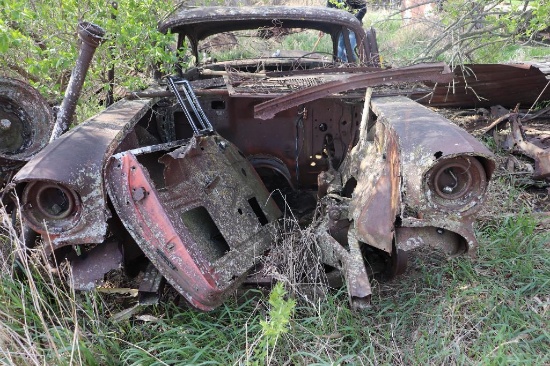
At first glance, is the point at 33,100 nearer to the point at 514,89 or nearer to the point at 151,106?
the point at 151,106

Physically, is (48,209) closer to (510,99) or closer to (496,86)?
(496,86)

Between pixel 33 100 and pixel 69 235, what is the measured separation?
120cm

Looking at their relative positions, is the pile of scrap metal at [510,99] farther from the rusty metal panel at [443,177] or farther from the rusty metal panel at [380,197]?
the rusty metal panel at [443,177]

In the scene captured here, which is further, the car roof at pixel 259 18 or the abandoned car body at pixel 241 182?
the car roof at pixel 259 18

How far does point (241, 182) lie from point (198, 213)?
0.37 metres

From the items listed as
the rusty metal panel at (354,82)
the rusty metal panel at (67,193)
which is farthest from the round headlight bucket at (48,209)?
the rusty metal panel at (354,82)

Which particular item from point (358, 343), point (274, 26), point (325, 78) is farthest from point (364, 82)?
point (274, 26)

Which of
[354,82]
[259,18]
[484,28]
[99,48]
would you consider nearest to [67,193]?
[354,82]

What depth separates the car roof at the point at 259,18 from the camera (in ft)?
11.8

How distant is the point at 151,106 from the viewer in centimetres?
288

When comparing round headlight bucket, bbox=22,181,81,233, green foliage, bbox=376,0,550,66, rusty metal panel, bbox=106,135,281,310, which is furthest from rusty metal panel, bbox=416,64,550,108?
round headlight bucket, bbox=22,181,81,233

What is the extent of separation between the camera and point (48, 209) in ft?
6.39

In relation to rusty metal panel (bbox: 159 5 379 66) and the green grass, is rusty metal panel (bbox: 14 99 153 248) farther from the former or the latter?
rusty metal panel (bbox: 159 5 379 66)

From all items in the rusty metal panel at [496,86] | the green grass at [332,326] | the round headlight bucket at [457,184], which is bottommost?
the green grass at [332,326]
